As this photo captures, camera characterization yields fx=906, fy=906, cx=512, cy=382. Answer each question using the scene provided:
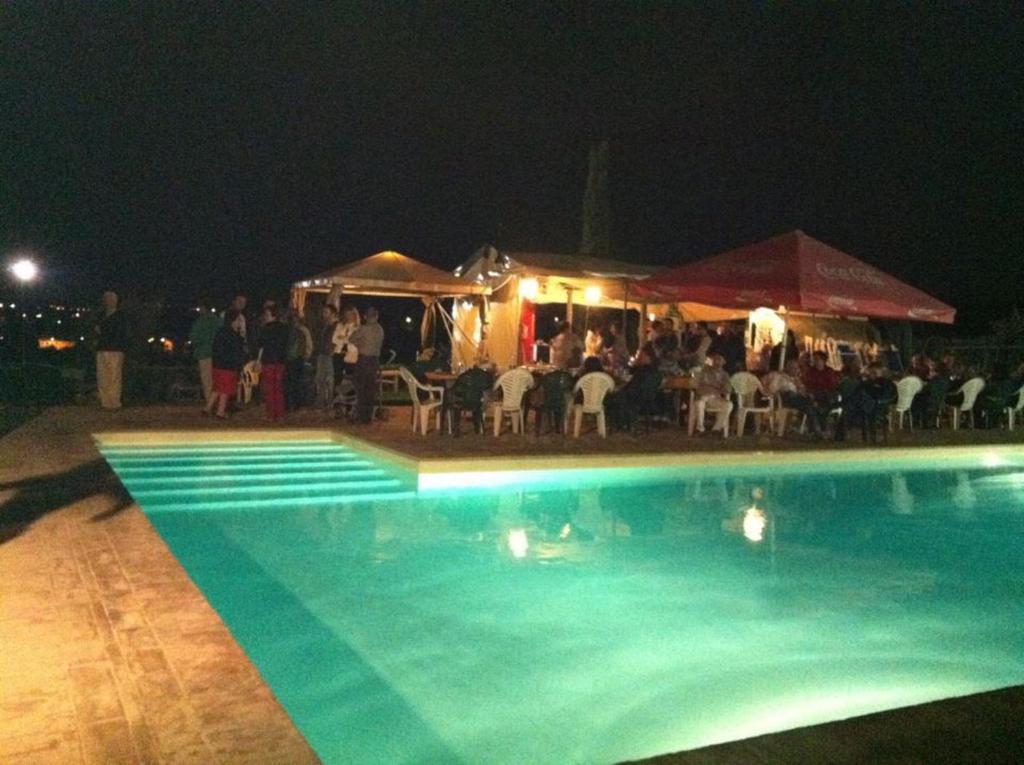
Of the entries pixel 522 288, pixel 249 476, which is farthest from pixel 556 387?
pixel 522 288

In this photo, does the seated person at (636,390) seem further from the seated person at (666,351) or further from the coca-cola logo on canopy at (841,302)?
the coca-cola logo on canopy at (841,302)

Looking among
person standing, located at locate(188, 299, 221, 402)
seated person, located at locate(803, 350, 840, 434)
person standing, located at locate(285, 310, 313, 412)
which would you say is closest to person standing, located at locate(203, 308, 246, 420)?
person standing, located at locate(188, 299, 221, 402)

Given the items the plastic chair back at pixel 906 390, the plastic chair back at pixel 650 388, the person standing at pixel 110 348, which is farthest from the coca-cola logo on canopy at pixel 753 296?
the person standing at pixel 110 348

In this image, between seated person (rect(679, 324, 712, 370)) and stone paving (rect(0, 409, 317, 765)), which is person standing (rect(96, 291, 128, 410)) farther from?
seated person (rect(679, 324, 712, 370))

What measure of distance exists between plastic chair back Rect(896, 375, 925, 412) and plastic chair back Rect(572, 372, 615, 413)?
14.4 ft

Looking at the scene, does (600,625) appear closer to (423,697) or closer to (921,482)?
(423,697)

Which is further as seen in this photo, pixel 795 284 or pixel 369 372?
pixel 369 372

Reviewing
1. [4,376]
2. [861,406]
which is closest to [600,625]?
[861,406]

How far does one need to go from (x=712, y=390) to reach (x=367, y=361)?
429 centimetres

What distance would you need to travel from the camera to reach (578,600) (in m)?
5.57

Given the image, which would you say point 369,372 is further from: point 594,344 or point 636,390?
point 594,344

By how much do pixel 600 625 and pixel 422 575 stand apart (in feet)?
4.36

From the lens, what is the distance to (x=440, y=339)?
62.8 feet

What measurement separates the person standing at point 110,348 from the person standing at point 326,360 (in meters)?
2.47
